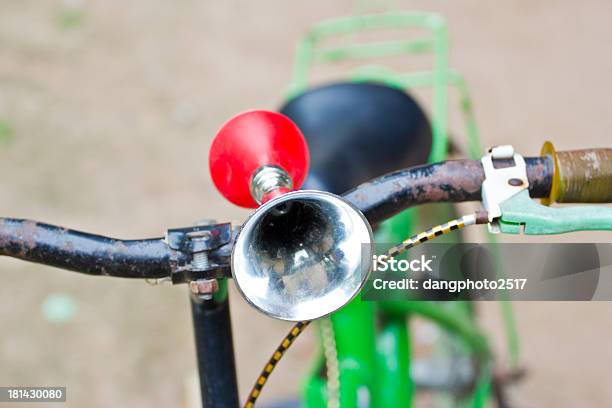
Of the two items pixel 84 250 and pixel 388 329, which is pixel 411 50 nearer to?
pixel 388 329

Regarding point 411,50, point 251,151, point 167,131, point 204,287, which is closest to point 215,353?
point 204,287

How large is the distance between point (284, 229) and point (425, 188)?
0.52ft

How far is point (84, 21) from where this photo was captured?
11.9ft

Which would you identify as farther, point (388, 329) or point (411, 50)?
point (411, 50)

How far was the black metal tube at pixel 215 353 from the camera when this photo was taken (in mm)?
753

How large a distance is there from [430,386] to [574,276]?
3.48 feet

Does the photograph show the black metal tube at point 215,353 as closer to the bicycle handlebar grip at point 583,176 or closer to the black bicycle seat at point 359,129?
the bicycle handlebar grip at point 583,176

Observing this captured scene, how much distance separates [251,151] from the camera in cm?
70

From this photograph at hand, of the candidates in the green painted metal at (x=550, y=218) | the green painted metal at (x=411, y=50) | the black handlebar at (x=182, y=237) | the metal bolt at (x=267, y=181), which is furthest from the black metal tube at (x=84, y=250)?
the green painted metal at (x=411, y=50)

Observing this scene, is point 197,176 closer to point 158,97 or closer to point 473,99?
point 158,97

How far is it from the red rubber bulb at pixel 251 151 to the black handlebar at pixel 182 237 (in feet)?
0.19

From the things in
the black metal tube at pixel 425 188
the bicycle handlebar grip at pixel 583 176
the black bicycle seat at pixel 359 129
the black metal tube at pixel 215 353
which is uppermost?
the black bicycle seat at pixel 359 129

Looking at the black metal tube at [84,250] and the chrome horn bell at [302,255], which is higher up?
the black metal tube at [84,250]

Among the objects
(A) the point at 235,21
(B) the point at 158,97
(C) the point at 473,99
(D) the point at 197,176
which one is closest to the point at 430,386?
Answer: (D) the point at 197,176
